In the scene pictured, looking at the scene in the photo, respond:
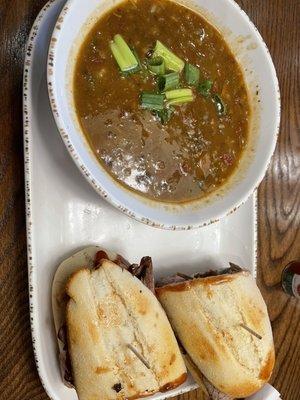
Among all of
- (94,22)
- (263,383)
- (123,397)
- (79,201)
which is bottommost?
(263,383)

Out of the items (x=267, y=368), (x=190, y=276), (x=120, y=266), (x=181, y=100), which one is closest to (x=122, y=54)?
(x=181, y=100)

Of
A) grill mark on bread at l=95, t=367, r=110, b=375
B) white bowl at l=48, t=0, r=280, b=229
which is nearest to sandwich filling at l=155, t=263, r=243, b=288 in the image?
white bowl at l=48, t=0, r=280, b=229

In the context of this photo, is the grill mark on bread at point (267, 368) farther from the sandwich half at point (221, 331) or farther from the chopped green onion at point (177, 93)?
the chopped green onion at point (177, 93)

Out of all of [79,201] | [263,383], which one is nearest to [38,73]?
[79,201]

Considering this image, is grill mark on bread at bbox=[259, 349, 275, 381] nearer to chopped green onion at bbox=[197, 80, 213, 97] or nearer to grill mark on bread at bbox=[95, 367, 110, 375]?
grill mark on bread at bbox=[95, 367, 110, 375]

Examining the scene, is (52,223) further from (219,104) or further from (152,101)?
(219,104)

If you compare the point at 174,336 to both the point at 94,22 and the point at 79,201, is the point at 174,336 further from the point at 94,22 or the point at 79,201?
the point at 94,22
